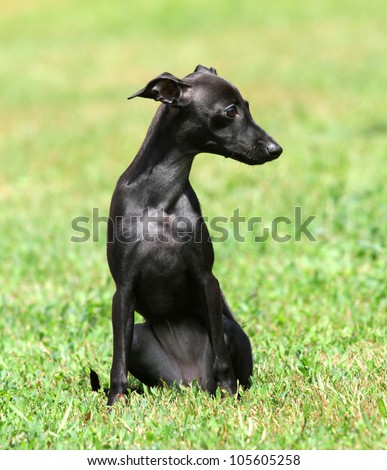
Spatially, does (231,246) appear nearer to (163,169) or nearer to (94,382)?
(94,382)

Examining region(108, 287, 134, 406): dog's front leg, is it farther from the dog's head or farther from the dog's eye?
the dog's eye

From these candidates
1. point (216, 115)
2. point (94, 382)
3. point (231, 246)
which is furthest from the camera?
point (231, 246)

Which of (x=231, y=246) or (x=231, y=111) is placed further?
(x=231, y=246)

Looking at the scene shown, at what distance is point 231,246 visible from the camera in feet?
31.6

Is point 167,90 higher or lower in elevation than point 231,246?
higher

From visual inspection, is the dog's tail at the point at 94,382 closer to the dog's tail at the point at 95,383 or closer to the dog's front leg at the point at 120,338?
the dog's tail at the point at 95,383

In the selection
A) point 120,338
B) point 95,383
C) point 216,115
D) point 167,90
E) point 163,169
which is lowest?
point 95,383

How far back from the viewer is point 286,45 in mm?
27281

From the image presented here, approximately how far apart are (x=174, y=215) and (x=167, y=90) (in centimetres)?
69

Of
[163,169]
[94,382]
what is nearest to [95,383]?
[94,382]

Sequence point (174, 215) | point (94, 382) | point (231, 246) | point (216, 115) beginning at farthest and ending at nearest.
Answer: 1. point (231, 246)
2. point (94, 382)
3. point (174, 215)
4. point (216, 115)

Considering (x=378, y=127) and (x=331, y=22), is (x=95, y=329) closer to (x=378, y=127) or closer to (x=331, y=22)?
(x=378, y=127)

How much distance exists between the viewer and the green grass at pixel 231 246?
14.0 feet

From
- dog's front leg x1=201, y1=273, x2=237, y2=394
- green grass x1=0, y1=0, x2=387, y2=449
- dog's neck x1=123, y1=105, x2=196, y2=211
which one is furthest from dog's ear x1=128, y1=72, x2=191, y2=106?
green grass x1=0, y1=0, x2=387, y2=449
